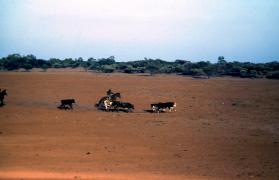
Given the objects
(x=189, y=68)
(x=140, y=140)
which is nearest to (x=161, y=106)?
(x=140, y=140)

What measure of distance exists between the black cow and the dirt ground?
0.78 m

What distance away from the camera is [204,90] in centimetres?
Result: 3703

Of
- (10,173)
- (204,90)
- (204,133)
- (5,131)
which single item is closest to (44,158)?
(10,173)

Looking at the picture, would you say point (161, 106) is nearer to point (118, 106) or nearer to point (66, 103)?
point (118, 106)

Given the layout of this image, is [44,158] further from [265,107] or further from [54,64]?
[54,64]

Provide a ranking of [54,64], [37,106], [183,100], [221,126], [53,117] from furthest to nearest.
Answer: [54,64] → [183,100] → [37,106] → [53,117] → [221,126]

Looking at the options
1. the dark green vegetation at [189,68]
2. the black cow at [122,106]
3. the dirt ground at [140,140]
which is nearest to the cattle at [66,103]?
the dirt ground at [140,140]

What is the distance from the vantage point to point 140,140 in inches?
656

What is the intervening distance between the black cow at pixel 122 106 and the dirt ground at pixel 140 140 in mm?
777

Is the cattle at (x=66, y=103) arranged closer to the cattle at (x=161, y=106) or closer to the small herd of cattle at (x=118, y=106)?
the small herd of cattle at (x=118, y=106)

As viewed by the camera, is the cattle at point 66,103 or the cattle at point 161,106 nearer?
the cattle at point 161,106

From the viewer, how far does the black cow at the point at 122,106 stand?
24.6 m

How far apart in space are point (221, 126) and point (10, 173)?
38.0 feet

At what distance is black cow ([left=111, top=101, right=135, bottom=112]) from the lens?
24.6 meters
